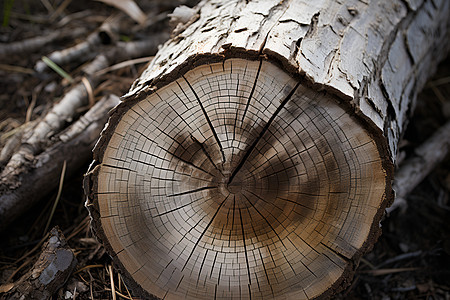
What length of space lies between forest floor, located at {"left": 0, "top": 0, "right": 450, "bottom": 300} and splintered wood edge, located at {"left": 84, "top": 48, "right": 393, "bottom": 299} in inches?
16.2

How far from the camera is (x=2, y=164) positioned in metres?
1.97

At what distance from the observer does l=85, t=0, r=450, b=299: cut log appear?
1341 millimetres

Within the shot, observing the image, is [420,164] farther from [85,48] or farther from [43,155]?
[85,48]

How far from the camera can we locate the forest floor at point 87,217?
1.80 meters

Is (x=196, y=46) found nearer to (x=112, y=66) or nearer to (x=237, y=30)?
(x=237, y=30)

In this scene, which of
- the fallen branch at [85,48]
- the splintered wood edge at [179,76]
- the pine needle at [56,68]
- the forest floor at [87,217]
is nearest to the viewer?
the splintered wood edge at [179,76]

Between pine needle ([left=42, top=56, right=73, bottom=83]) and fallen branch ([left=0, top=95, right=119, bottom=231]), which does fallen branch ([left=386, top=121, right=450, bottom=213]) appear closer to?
fallen branch ([left=0, top=95, right=119, bottom=231])

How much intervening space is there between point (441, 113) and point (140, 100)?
261 centimetres

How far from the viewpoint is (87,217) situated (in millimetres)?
2002

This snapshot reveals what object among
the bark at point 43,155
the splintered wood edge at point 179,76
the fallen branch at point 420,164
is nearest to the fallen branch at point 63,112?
the bark at point 43,155

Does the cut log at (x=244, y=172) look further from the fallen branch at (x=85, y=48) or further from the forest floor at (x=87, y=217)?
the fallen branch at (x=85, y=48)

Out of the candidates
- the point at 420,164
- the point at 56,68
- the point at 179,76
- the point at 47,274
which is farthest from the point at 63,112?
the point at 420,164

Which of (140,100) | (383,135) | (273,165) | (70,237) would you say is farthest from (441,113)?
(70,237)

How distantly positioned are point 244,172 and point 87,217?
3.60ft
